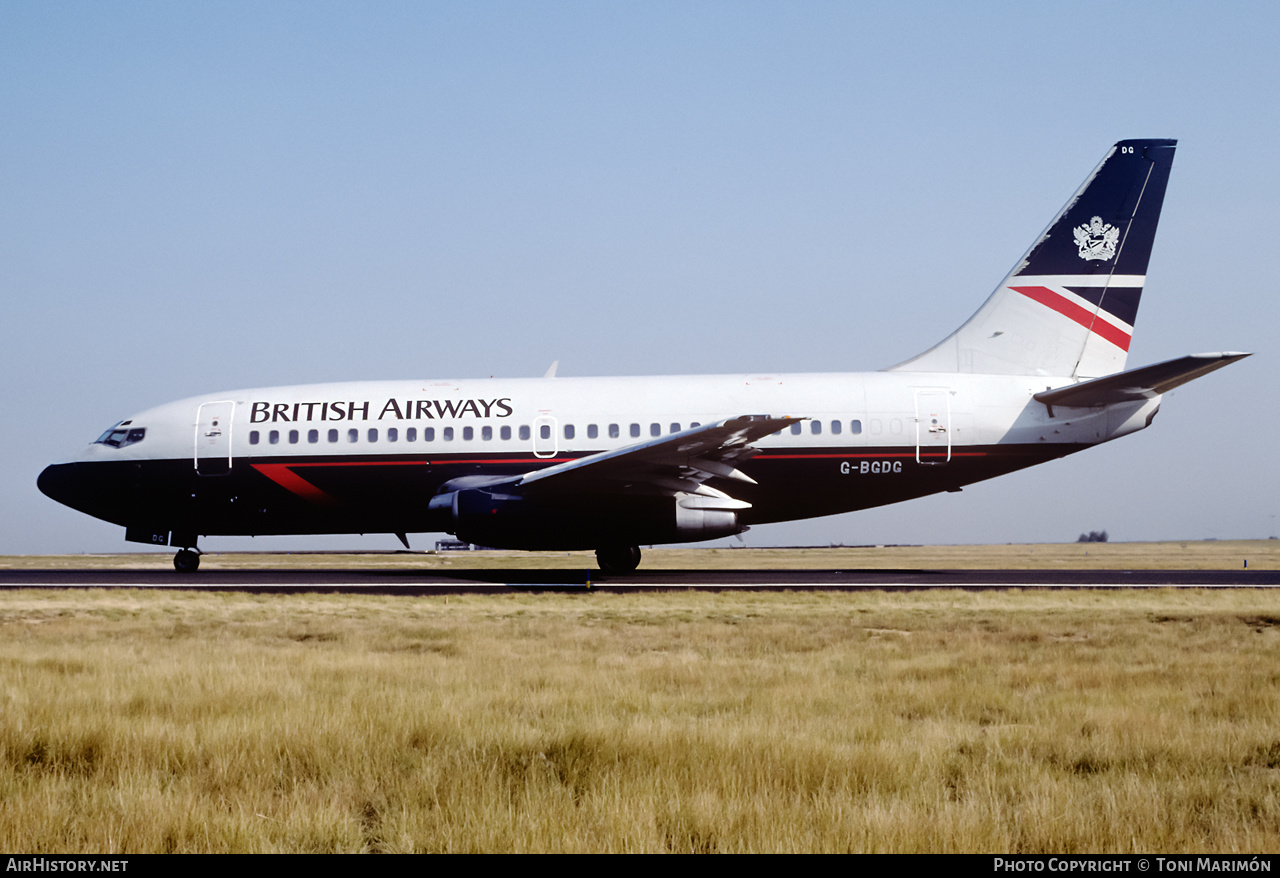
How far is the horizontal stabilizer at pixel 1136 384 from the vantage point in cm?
2109

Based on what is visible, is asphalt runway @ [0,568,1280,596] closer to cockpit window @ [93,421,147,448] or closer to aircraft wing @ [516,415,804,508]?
aircraft wing @ [516,415,804,508]

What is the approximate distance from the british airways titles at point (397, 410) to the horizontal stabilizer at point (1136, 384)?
13.3 m

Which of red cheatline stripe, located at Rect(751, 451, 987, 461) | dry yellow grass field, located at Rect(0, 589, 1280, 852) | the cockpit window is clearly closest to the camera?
dry yellow grass field, located at Rect(0, 589, 1280, 852)

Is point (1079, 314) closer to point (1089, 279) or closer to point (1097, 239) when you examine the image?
point (1089, 279)

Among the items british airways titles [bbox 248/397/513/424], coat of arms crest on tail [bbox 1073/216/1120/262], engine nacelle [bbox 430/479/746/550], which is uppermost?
coat of arms crest on tail [bbox 1073/216/1120/262]

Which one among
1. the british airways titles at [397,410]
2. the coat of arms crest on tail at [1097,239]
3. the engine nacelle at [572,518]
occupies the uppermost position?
the coat of arms crest on tail at [1097,239]

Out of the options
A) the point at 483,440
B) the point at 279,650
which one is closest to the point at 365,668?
the point at 279,650

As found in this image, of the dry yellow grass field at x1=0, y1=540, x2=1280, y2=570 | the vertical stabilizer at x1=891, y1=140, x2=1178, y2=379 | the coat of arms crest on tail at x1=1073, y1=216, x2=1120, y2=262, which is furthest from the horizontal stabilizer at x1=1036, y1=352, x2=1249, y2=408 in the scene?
the dry yellow grass field at x1=0, y1=540, x2=1280, y2=570

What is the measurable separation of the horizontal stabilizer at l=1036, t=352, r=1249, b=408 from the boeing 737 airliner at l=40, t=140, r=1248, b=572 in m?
0.06

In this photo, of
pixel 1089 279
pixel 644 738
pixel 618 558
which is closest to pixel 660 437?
pixel 618 558

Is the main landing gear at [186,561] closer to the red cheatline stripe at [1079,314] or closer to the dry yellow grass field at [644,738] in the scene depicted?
the dry yellow grass field at [644,738]

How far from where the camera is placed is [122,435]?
85.5ft

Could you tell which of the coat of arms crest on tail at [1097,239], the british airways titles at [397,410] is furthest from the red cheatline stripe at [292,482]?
the coat of arms crest on tail at [1097,239]

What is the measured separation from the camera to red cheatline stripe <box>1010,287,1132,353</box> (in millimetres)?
25375
